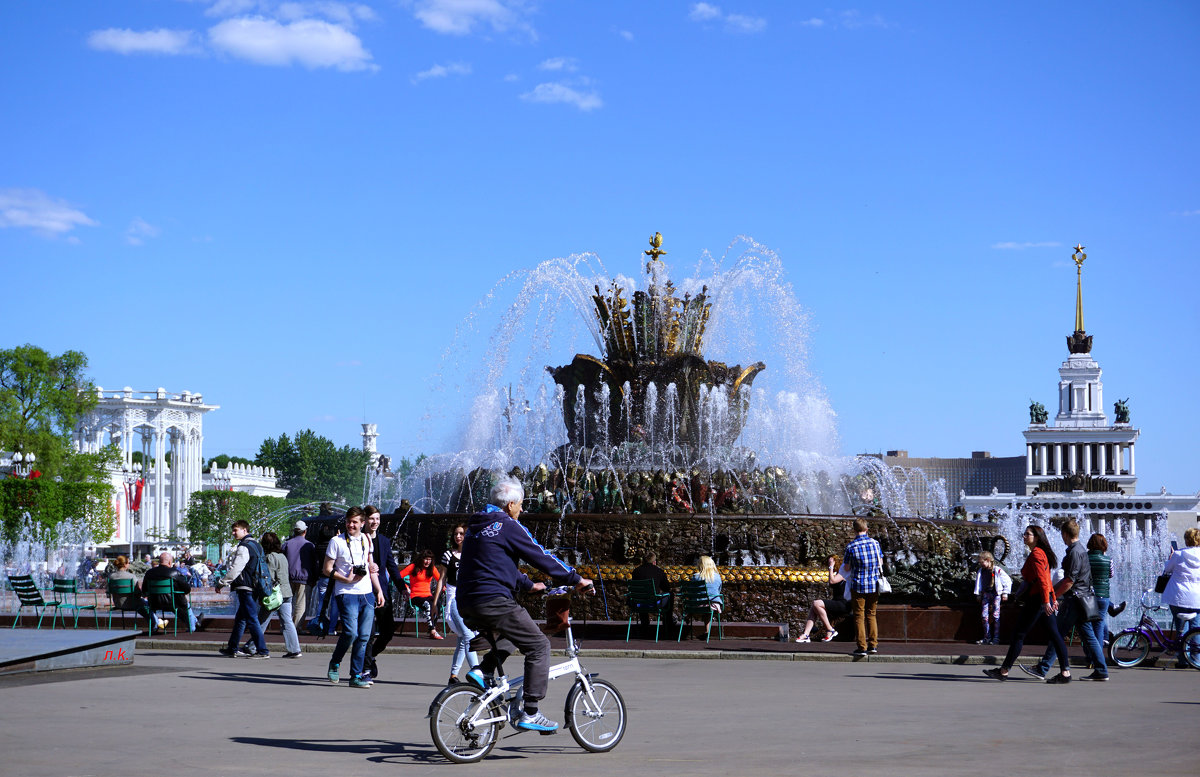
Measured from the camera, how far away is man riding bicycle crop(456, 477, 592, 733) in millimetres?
8469

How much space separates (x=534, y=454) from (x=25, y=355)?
5849cm

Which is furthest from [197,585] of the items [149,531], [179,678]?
[149,531]

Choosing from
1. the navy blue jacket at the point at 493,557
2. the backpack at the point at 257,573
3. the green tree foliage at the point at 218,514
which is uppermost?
the navy blue jacket at the point at 493,557

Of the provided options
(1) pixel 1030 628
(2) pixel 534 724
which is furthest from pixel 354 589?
(1) pixel 1030 628

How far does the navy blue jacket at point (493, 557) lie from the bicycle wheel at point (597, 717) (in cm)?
70

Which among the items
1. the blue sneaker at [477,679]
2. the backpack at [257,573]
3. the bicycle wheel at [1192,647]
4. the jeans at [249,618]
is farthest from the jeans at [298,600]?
the bicycle wheel at [1192,647]

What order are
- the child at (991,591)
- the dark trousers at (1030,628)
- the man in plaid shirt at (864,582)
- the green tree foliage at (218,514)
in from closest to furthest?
1. the dark trousers at (1030,628)
2. the man in plaid shirt at (864,582)
3. the child at (991,591)
4. the green tree foliage at (218,514)

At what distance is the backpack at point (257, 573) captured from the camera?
14940 millimetres

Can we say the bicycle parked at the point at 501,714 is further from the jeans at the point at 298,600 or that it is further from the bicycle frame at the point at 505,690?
the jeans at the point at 298,600

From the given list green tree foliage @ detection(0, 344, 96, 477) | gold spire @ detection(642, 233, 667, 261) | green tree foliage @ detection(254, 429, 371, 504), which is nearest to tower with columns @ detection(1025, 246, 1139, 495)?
green tree foliage @ detection(254, 429, 371, 504)

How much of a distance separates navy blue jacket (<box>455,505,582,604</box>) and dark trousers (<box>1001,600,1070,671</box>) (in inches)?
253

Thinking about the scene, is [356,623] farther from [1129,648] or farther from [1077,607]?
[1129,648]

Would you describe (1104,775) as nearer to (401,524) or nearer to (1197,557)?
(1197,557)

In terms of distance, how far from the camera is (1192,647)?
14.9 m
